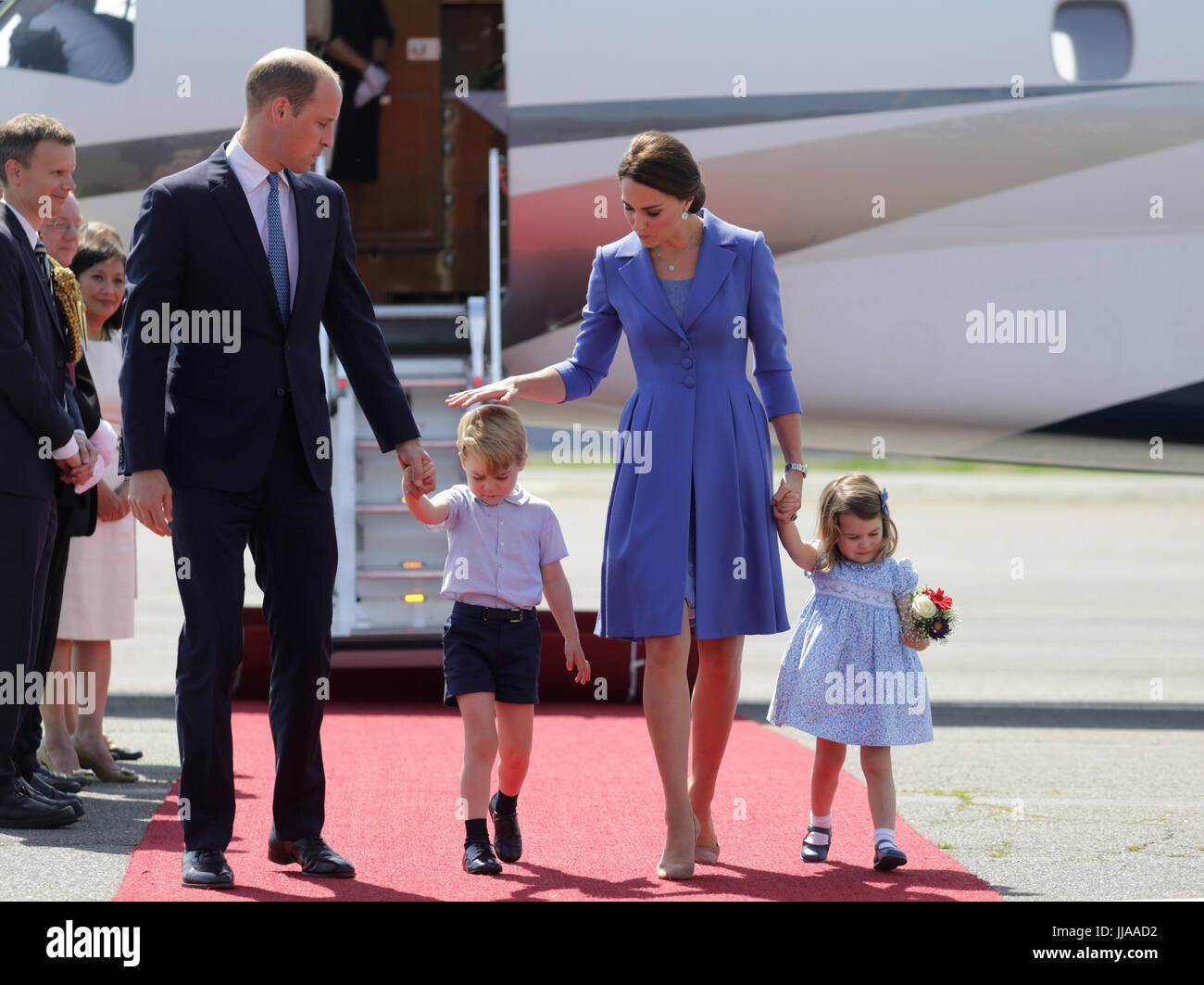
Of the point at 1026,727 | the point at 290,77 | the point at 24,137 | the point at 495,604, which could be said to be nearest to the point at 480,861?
the point at 495,604

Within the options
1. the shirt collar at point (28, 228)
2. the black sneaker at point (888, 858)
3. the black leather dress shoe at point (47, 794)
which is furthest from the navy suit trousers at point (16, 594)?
the black sneaker at point (888, 858)

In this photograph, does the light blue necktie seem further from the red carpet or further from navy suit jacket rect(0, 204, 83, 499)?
the red carpet

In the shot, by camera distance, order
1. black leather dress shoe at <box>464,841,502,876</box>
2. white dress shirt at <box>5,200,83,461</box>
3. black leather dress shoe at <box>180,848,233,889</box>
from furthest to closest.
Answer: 1. white dress shirt at <box>5,200,83,461</box>
2. black leather dress shoe at <box>464,841,502,876</box>
3. black leather dress shoe at <box>180,848,233,889</box>

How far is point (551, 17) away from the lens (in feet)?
22.2

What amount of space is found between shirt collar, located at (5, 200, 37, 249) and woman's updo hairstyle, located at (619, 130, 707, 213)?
172 centimetres

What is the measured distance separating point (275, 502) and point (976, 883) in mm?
1823

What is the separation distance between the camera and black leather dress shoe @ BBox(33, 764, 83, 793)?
4594 millimetres

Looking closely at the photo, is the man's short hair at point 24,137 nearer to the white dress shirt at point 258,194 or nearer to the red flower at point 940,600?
the white dress shirt at point 258,194


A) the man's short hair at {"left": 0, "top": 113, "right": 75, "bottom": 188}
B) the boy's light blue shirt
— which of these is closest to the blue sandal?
the boy's light blue shirt

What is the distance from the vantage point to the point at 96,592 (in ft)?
16.5

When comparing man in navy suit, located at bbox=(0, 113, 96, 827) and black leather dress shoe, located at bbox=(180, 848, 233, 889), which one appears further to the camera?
man in navy suit, located at bbox=(0, 113, 96, 827)

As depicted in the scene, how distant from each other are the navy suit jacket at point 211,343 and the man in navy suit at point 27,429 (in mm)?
772

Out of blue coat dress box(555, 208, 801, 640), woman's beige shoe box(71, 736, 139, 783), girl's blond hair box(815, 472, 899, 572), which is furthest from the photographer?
woman's beige shoe box(71, 736, 139, 783)
